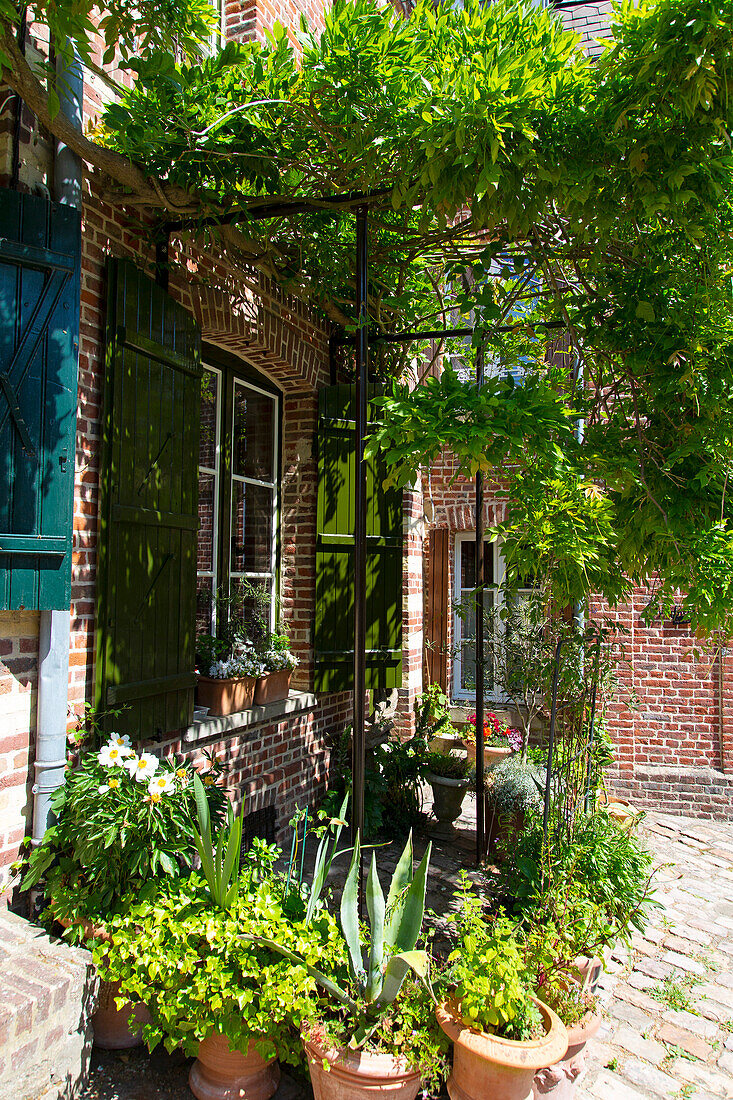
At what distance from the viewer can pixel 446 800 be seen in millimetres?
5234

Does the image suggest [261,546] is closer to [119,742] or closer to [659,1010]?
Answer: [119,742]

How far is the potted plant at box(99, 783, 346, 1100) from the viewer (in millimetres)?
2215

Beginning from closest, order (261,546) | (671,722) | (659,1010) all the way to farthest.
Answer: (659,1010) → (261,546) → (671,722)

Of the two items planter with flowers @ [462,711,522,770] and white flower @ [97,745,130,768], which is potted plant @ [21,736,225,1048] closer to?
white flower @ [97,745,130,768]

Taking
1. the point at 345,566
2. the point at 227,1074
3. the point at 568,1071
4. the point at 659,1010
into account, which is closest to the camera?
the point at 227,1074

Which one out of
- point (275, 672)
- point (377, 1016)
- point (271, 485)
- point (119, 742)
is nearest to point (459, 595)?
point (271, 485)

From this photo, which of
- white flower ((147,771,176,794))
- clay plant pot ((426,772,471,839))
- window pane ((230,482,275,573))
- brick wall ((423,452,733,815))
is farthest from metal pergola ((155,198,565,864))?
brick wall ((423,452,733,815))

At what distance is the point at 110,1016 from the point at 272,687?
2038mm

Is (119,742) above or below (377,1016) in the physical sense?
above

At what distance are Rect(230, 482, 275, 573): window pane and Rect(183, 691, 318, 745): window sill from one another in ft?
2.98

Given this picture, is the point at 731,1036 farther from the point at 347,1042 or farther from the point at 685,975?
the point at 347,1042

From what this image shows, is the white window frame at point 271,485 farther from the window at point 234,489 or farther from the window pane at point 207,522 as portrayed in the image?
the window pane at point 207,522

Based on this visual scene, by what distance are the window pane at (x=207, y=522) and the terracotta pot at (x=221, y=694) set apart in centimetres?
72

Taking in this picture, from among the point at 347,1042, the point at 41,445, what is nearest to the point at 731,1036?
the point at 347,1042
